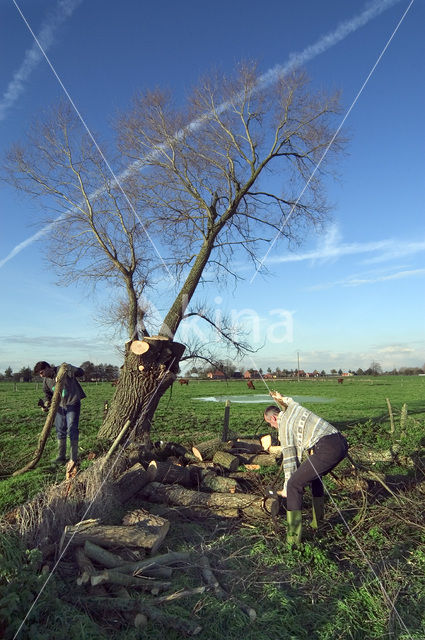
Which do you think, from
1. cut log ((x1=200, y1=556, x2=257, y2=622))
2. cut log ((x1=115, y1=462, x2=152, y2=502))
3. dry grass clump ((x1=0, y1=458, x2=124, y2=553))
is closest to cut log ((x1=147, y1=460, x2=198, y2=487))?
cut log ((x1=115, y1=462, x2=152, y2=502))

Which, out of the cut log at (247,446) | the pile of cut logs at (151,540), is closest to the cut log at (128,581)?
the pile of cut logs at (151,540)

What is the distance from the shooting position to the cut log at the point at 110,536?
4.64 m

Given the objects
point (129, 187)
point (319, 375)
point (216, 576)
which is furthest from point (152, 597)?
point (319, 375)

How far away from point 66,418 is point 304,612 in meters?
6.26

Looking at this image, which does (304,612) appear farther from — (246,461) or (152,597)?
(246,461)

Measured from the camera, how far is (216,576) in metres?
4.61

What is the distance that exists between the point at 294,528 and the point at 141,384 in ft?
17.2

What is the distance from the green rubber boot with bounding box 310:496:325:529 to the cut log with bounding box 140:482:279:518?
0.46m

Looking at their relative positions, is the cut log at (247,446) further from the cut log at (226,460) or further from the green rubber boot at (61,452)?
the green rubber boot at (61,452)

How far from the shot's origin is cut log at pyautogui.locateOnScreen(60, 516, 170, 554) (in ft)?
15.2

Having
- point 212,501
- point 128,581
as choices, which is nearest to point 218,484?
point 212,501

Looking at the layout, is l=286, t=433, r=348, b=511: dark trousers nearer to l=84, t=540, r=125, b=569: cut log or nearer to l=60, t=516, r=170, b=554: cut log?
l=60, t=516, r=170, b=554: cut log

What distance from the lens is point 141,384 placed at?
389 inches

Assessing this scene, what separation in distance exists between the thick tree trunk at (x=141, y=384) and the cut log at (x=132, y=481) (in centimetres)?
277
